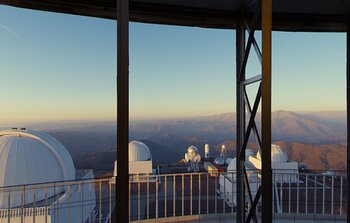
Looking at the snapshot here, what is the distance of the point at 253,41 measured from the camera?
1.62 m

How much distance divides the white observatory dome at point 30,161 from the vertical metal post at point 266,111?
413 centimetres

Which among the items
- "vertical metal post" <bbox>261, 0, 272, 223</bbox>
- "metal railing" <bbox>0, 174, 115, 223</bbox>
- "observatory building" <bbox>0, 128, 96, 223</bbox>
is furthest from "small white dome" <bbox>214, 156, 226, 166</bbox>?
"vertical metal post" <bbox>261, 0, 272, 223</bbox>

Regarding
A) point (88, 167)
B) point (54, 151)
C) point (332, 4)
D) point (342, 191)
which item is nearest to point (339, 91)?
point (332, 4)

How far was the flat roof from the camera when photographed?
66.8 inches

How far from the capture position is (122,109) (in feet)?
3.16

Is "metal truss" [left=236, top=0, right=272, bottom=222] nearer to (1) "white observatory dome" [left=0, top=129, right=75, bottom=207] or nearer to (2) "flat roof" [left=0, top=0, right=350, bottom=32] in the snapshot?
(2) "flat roof" [left=0, top=0, right=350, bottom=32]

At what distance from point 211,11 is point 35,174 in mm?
4002

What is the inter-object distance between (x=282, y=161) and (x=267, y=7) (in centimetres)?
561

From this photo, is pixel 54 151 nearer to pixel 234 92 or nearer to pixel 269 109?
pixel 234 92

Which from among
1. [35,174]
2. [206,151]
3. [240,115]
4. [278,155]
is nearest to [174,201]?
[240,115]

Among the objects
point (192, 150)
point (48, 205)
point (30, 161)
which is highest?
point (30, 161)

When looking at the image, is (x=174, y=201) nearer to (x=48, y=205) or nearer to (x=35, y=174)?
(x=48, y=205)

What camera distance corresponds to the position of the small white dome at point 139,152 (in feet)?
24.4

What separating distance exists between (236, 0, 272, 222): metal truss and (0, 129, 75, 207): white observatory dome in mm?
3687
